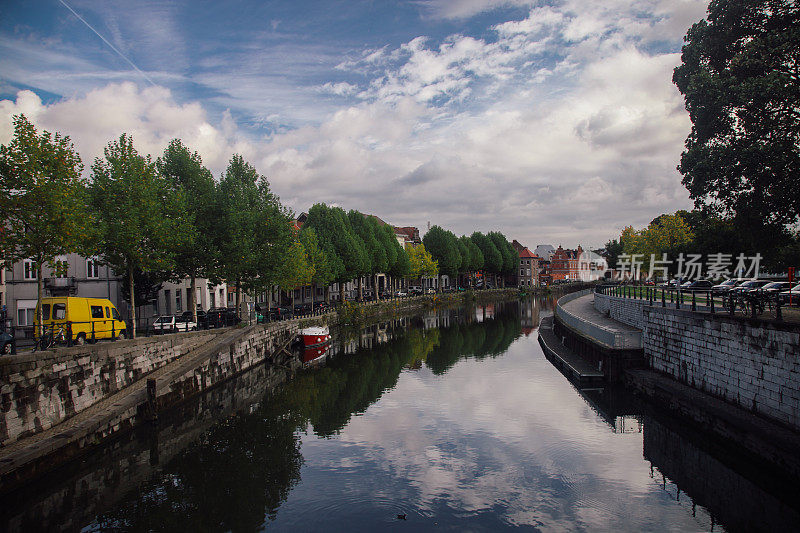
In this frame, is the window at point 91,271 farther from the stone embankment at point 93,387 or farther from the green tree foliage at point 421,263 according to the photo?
the green tree foliage at point 421,263

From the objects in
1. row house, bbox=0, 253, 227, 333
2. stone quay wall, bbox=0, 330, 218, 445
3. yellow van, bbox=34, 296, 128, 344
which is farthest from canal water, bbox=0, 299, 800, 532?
row house, bbox=0, 253, 227, 333

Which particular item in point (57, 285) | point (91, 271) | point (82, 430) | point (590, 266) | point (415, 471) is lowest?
point (415, 471)

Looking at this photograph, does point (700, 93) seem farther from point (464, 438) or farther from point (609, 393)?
point (464, 438)

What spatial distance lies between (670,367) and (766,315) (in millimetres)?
6317

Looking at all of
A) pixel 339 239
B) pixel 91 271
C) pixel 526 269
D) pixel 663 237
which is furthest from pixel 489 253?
pixel 91 271

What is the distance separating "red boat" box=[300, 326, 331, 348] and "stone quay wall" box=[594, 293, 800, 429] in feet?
82.4

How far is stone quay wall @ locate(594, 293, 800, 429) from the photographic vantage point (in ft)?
50.8

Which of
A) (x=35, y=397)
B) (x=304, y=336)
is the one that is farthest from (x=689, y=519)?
(x=304, y=336)

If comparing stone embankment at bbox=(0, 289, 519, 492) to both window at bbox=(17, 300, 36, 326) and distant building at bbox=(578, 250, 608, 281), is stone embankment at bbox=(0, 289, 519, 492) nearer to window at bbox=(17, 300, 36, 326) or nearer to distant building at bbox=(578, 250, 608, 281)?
window at bbox=(17, 300, 36, 326)

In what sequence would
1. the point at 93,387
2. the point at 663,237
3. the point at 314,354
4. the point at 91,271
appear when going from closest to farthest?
the point at 93,387 < the point at 91,271 < the point at 314,354 < the point at 663,237

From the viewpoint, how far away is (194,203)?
3819 cm

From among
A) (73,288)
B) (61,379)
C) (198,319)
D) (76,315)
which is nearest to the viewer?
(61,379)

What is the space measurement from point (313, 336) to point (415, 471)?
2586 centimetres

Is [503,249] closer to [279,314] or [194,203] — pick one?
[279,314]
